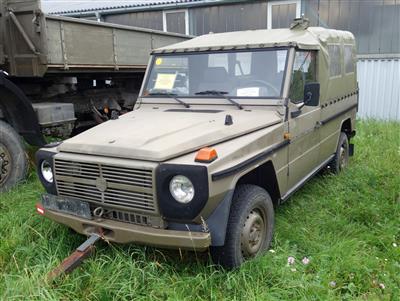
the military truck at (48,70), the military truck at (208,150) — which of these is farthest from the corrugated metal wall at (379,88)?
the military truck at (48,70)

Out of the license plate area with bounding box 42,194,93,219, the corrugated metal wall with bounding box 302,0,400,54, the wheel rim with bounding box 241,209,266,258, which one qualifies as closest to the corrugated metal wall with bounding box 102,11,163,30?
the corrugated metal wall with bounding box 302,0,400,54

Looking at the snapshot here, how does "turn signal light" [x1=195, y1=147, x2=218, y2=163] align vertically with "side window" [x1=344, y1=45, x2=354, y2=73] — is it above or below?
below

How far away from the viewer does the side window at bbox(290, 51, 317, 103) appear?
405 cm

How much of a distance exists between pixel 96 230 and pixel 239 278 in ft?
3.63

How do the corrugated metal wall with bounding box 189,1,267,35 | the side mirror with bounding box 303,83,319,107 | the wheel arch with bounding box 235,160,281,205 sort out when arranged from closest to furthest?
the wheel arch with bounding box 235,160,281,205, the side mirror with bounding box 303,83,319,107, the corrugated metal wall with bounding box 189,1,267,35

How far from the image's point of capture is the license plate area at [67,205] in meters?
3.17

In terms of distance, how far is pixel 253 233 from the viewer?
3.36 m

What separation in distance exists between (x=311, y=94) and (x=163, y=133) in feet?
4.96

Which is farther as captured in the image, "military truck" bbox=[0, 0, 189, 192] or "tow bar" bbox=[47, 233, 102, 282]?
"military truck" bbox=[0, 0, 189, 192]

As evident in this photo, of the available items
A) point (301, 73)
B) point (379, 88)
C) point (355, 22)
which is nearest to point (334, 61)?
point (301, 73)

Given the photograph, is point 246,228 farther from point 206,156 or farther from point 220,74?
point 220,74

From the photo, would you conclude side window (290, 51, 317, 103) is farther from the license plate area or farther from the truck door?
the license plate area

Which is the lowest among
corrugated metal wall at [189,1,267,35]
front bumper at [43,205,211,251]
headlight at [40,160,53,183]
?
front bumper at [43,205,211,251]

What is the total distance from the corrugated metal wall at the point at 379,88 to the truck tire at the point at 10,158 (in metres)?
7.74
